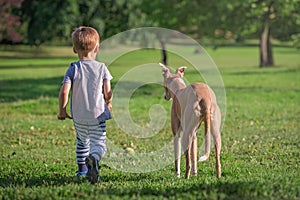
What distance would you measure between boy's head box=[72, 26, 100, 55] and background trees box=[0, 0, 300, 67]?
20.0 meters

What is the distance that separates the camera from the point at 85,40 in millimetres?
6805

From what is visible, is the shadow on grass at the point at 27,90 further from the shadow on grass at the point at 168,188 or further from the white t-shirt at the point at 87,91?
the white t-shirt at the point at 87,91

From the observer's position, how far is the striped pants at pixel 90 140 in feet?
22.5

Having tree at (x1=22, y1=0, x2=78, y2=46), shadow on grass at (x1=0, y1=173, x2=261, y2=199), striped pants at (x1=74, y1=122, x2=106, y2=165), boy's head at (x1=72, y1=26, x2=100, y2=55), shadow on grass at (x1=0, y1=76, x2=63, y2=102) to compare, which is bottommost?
shadow on grass at (x1=0, y1=76, x2=63, y2=102)

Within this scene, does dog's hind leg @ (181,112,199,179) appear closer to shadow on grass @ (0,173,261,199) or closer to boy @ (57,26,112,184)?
shadow on grass @ (0,173,261,199)

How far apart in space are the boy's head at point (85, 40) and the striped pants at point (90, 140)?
85cm

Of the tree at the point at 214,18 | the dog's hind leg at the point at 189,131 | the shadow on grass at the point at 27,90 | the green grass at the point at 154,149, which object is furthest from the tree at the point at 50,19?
the dog's hind leg at the point at 189,131

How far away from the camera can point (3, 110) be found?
666 inches

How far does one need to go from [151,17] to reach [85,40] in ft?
90.1

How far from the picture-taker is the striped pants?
6.86m

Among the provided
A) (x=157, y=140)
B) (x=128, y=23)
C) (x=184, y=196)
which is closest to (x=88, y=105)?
(x=184, y=196)

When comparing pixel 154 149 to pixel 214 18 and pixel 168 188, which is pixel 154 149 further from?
pixel 214 18

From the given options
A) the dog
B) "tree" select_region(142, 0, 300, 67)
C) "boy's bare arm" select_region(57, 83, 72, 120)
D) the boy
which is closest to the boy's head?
the boy

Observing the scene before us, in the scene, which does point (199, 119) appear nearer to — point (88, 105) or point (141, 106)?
point (88, 105)
